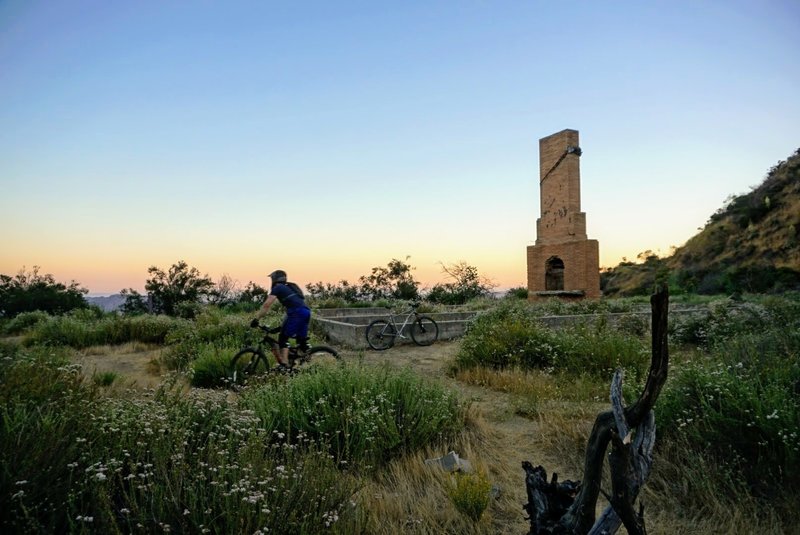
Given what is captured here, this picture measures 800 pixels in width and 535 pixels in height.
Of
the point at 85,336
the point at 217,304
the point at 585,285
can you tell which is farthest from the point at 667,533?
the point at 217,304

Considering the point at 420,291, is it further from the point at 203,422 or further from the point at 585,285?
the point at 203,422

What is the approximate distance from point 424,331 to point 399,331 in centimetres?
79

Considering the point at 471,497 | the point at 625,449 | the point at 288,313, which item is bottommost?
the point at 471,497

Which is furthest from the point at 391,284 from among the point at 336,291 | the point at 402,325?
the point at 402,325

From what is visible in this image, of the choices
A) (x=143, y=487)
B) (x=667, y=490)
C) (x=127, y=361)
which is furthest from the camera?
(x=127, y=361)

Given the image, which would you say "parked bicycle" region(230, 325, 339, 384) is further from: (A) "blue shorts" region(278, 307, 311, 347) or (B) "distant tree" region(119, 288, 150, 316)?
(B) "distant tree" region(119, 288, 150, 316)

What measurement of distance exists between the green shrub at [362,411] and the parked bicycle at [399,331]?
6657mm

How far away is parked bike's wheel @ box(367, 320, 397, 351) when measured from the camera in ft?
40.3

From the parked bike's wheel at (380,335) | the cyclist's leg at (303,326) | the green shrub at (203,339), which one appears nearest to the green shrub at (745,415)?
the cyclist's leg at (303,326)

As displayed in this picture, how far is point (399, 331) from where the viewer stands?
12.7 m

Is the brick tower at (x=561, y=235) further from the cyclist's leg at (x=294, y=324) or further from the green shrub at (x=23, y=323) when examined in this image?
the green shrub at (x=23, y=323)

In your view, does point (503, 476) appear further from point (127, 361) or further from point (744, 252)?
point (744, 252)

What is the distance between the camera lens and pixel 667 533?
328 centimetres

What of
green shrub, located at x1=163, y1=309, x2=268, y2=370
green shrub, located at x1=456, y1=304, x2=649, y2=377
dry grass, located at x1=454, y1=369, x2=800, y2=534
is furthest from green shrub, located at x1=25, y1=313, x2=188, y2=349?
dry grass, located at x1=454, y1=369, x2=800, y2=534
